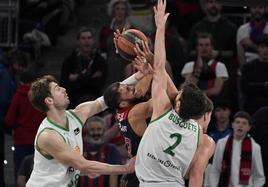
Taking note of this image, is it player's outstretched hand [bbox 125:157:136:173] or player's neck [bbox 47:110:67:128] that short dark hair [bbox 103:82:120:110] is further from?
player's outstretched hand [bbox 125:157:136:173]

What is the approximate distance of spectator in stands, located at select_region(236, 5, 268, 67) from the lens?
601 inches

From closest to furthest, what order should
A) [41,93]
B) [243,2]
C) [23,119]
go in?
[41,93]
[243,2]
[23,119]

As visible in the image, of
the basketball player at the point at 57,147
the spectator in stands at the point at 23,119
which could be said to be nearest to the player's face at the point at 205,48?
the spectator in stands at the point at 23,119

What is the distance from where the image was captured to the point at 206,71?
14547mm

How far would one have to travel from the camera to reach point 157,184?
32.5 feet

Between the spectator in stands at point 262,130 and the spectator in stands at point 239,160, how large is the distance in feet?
0.94

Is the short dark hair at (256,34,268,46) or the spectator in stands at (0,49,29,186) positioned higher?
the short dark hair at (256,34,268,46)

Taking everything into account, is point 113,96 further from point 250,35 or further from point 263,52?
point 250,35

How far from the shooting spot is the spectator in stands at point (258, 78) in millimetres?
14391

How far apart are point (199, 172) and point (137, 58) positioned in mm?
1348

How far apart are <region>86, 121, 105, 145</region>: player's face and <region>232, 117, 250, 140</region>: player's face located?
176cm

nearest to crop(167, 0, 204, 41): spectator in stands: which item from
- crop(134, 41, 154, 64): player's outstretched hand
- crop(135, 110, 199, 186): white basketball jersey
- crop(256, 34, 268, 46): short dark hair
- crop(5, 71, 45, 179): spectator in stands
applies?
crop(256, 34, 268, 46): short dark hair

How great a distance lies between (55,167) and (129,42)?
1.53m

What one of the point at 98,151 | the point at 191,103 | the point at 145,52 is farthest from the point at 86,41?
the point at 191,103
